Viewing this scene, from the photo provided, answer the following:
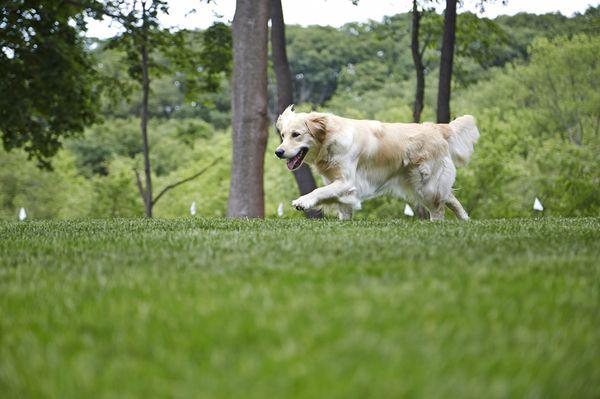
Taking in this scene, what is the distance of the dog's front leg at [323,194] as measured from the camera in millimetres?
9305

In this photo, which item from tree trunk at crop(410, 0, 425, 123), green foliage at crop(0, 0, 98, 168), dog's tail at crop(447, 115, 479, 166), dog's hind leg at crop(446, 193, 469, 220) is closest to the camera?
dog's hind leg at crop(446, 193, 469, 220)

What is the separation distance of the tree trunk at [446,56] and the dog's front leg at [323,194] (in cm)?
926

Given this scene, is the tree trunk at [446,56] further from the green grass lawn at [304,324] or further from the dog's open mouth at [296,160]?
the green grass lawn at [304,324]

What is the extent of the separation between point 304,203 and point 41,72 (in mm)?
12597

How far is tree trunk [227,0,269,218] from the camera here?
1464 centimetres

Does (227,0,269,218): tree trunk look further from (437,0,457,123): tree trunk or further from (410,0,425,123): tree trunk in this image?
(410,0,425,123): tree trunk

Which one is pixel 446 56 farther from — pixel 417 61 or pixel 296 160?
pixel 296 160

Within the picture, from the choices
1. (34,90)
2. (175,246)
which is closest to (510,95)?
(34,90)

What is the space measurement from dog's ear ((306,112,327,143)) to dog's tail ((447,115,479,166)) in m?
2.32

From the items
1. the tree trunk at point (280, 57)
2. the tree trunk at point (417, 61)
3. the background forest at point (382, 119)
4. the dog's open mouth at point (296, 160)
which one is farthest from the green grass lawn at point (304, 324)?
the background forest at point (382, 119)

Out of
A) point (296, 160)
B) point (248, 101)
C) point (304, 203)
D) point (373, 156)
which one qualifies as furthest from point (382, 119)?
point (304, 203)

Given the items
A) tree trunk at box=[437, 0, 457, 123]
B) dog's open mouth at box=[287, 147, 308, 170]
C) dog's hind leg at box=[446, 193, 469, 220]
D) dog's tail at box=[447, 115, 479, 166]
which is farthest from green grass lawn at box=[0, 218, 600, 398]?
tree trunk at box=[437, 0, 457, 123]

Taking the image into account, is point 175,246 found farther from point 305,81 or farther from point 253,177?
point 305,81

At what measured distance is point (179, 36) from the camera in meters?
21.3
